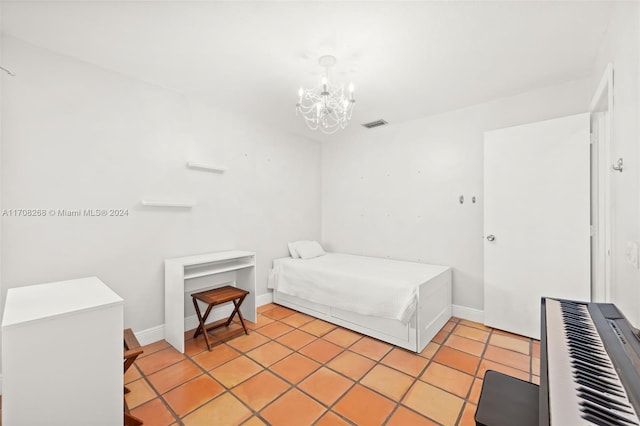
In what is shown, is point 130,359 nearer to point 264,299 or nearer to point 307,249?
point 264,299

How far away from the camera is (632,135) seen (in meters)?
1.43

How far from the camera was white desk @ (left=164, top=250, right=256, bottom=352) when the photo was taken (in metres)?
2.57

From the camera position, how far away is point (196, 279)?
3010 millimetres

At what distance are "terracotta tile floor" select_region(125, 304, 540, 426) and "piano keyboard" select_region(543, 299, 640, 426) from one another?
3.48ft

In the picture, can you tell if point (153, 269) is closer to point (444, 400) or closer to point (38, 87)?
point (38, 87)

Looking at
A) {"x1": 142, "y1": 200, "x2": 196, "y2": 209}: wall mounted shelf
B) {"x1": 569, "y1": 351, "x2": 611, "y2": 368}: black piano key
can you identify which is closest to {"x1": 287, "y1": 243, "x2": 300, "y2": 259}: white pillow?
{"x1": 142, "y1": 200, "x2": 196, "y2": 209}: wall mounted shelf

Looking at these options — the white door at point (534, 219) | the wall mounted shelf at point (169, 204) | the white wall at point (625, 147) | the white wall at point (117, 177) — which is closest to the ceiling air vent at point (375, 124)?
the white door at point (534, 219)

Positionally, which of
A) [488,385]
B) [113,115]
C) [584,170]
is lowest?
[488,385]

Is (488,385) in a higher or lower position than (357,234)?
lower

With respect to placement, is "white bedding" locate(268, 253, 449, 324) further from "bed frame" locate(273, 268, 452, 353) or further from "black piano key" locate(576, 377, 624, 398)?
"black piano key" locate(576, 377, 624, 398)

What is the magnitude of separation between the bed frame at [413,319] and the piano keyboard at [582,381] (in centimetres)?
154

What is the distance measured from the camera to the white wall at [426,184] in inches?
120

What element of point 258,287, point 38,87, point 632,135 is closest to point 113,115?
point 38,87

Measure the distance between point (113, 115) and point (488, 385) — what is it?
3277 millimetres
